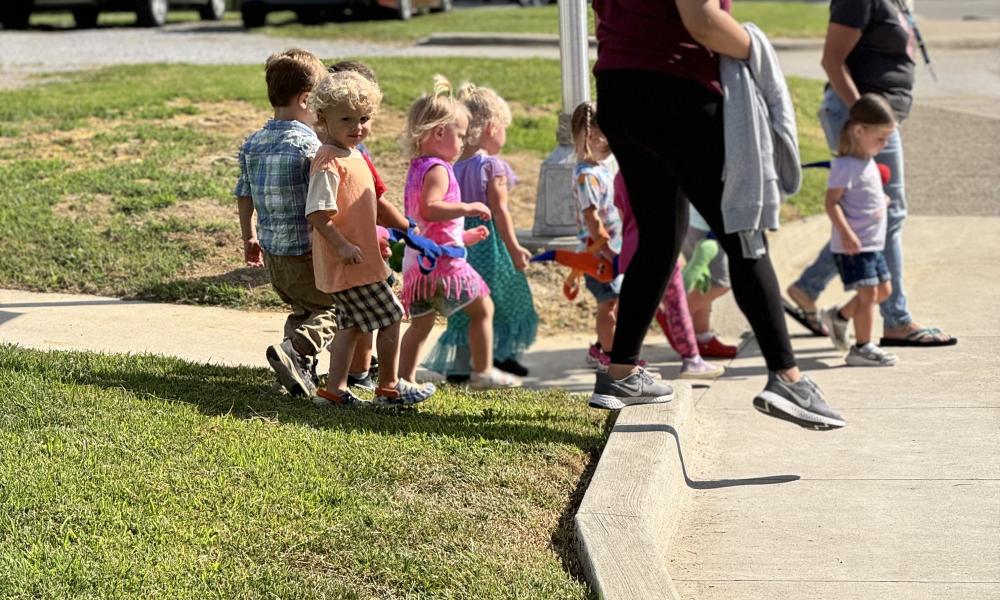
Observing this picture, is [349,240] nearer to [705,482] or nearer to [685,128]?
[685,128]

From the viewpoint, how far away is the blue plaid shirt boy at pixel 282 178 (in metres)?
5.18

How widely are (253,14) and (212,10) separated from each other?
2438mm

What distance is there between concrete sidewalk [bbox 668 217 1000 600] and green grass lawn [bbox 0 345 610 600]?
461 millimetres

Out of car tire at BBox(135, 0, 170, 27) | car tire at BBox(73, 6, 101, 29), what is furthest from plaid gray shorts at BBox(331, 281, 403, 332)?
car tire at BBox(73, 6, 101, 29)

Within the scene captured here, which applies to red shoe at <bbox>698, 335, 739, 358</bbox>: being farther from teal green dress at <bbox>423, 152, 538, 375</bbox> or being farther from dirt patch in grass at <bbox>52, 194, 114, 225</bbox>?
dirt patch in grass at <bbox>52, 194, 114, 225</bbox>

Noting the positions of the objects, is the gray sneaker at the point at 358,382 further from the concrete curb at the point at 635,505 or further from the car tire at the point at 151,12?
the car tire at the point at 151,12

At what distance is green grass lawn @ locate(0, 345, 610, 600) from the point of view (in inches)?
139

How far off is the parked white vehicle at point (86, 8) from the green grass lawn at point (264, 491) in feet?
53.8

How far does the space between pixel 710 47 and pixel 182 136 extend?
561 centimetres

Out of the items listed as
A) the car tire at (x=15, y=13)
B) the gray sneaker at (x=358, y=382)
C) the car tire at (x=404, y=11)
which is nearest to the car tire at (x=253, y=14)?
the car tire at (x=404, y=11)

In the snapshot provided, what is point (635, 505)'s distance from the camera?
13.4ft

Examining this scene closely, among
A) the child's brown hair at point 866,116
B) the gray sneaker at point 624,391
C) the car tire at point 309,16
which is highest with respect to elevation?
the child's brown hair at point 866,116

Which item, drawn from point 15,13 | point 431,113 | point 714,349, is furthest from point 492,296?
point 15,13

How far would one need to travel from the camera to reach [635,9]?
469 cm
